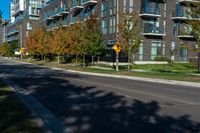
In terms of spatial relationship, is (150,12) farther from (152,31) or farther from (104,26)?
(104,26)

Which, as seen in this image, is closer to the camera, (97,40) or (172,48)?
(97,40)

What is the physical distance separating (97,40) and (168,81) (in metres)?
22.5

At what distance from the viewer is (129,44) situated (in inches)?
1455

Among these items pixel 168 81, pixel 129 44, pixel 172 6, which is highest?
pixel 172 6

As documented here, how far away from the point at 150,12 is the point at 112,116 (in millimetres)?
44518

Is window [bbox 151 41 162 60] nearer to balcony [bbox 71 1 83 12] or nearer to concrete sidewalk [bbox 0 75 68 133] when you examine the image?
balcony [bbox 71 1 83 12]

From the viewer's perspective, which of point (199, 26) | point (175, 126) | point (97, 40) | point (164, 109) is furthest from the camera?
point (97, 40)

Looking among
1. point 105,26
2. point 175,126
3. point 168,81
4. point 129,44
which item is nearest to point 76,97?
point 175,126

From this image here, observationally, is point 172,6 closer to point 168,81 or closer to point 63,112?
point 168,81

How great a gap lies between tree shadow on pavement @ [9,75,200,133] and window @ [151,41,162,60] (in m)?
40.0

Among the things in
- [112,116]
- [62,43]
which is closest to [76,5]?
[62,43]

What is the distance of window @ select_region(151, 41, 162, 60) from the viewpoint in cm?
5388

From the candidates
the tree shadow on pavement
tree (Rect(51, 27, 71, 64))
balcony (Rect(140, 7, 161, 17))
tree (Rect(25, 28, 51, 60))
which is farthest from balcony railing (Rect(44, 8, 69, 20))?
the tree shadow on pavement

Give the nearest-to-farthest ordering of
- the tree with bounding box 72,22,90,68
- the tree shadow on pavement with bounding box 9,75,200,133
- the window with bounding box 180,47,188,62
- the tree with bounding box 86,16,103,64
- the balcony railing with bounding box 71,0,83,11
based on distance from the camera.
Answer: the tree shadow on pavement with bounding box 9,75,200,133 → the tree with bounding box 72,22,90,68 → the tree with bounding box 86,16,103,64 → the window with bounding box 180,47,188,62 → the balcony railing with bounding box 71,0,83,11
